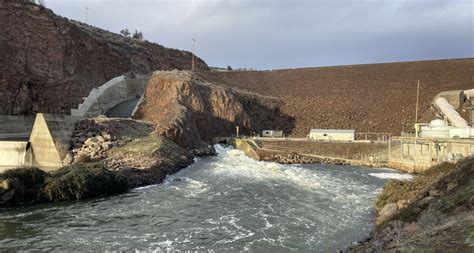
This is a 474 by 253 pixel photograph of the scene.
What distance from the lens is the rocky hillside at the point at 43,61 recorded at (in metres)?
43.2

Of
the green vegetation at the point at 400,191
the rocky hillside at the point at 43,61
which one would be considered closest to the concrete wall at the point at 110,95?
the rocky hillside at the point at 43,61

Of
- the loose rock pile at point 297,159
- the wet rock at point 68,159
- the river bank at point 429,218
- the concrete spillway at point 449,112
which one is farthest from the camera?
the loose rock pile at point 297,159

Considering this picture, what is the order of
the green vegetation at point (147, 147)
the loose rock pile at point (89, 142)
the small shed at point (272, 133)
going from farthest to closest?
1. the small shed at point (272, 133)
2. the green vegetation at point (147, 147)
3. the loose rock pile at point (89, 142)

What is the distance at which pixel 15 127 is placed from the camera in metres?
39.2

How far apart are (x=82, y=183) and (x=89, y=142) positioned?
9484 millimetres

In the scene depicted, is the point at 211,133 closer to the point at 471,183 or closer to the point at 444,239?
the point at 471,183

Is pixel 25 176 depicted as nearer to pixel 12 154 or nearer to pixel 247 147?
pixel 12 154

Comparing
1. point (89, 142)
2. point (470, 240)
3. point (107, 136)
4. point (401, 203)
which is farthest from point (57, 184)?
point (470, 240)

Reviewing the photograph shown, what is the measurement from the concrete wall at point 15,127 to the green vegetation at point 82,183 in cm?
1644

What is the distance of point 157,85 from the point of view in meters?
45.6

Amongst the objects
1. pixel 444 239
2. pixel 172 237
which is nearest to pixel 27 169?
pixel 172 237

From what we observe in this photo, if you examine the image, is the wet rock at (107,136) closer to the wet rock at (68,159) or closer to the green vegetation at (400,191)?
the wet rock at (68,159)

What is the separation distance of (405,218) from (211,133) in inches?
1337

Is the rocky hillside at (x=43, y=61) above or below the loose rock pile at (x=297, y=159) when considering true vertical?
above
